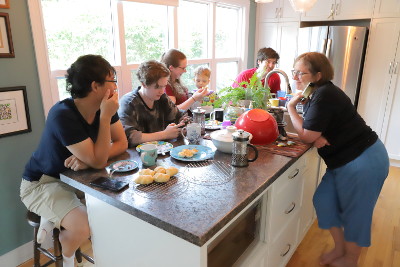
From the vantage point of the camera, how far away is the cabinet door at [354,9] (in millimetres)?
3506

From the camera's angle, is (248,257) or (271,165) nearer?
(248,257)

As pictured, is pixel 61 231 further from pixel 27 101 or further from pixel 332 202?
pixel 332 202

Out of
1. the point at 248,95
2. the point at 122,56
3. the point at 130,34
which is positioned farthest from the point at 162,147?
the point at 130,34

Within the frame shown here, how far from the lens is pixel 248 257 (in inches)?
50.2

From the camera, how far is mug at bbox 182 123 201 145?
5.57ft

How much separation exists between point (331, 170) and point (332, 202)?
0.65 feet

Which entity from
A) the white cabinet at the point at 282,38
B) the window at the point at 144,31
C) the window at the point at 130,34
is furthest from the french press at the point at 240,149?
the white cabinet at the point at 282,38

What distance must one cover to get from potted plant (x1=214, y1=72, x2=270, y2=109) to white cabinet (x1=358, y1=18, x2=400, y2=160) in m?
2.21

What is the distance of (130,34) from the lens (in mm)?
2680

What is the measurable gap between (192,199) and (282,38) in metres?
3.74

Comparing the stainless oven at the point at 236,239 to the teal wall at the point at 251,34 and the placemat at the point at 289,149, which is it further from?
the teal wall at the point at 251,34

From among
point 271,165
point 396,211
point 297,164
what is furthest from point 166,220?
point 396,211

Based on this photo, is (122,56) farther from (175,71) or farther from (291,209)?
(291,209)

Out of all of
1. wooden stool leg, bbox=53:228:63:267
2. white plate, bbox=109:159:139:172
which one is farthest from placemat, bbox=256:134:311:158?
wooden stool leg, bbox=53:228:63:267
